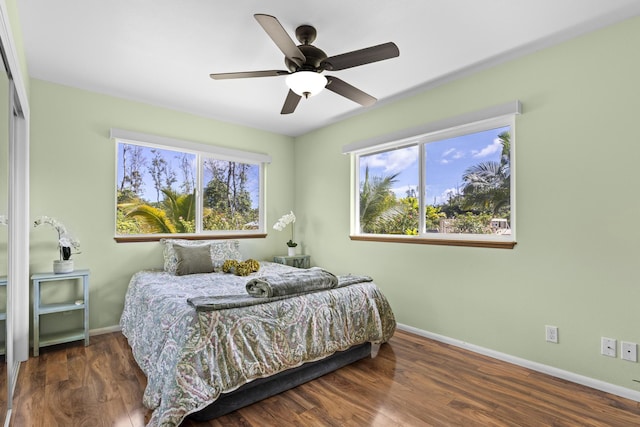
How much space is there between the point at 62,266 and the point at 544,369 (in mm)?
4058

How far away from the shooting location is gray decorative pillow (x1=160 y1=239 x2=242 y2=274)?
339 cm

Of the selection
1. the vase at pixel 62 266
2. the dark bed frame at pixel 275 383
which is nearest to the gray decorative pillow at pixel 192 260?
the vase at pixel 62 266

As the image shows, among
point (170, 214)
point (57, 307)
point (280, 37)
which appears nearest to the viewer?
point (280, 37)

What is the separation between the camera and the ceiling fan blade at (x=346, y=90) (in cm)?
233

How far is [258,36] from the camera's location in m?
2.35

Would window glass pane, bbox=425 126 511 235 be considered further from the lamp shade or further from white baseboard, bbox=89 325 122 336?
white baseboard, bbox=89 325 122 336

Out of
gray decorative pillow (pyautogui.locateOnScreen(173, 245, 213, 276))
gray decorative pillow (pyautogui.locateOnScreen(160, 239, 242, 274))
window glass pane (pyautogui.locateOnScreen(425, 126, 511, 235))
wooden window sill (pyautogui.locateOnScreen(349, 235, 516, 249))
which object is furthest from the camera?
gray decorative pillow (pyautogui.locateOnScreen(160, 239, 242, 274))

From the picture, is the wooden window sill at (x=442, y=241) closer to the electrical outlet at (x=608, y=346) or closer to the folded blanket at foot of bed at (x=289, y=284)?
the electrical outlet at (x=608, y=346)

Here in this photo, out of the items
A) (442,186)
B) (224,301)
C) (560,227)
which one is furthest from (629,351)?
(224,301)

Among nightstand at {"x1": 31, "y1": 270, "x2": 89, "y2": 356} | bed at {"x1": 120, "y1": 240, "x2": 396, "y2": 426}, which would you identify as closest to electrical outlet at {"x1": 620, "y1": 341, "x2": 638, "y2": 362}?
bed at {"x1": 120, "y1": 240, "x2": 396, "y2": 426}

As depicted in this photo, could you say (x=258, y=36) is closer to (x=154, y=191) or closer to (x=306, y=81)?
(x=306, y=81)

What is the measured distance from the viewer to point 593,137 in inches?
90.7

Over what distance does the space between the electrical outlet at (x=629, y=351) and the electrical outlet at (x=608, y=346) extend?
0.04m

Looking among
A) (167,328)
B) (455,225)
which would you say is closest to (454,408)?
(455,225)
